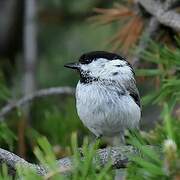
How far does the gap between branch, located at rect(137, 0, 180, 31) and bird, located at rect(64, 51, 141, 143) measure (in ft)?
0.76

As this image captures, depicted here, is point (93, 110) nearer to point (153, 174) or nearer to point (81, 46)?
point (153, 174)

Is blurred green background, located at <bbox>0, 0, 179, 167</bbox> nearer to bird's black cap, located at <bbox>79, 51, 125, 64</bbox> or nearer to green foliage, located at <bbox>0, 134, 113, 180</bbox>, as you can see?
bird's black cap, located at <bbox>79, 51, 125, 64</bbox>

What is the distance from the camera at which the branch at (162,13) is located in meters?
2.66

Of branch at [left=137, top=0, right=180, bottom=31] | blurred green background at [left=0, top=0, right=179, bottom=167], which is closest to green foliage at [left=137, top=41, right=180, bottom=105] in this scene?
branch at [left=137, top=0, right=180, bottom=31]

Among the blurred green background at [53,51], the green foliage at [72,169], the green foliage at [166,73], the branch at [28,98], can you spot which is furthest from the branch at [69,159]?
the branch at [28,98]

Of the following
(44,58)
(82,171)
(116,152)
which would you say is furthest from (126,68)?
(44,58)

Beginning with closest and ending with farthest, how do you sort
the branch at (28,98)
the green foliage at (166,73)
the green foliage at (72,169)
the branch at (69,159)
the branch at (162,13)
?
the green foliage at (72,169), the branch at (69,159), the green foliage at (166,73), the branch at (162,13), the branch at (28,98)

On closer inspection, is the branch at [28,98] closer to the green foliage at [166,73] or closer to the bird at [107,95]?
the bird at [107,95]

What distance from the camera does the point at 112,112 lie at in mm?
2730

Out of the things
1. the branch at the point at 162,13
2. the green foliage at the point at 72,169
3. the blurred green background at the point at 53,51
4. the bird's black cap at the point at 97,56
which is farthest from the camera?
the blurred green background at the point at 53,51

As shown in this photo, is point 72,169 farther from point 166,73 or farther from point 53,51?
point 53,51

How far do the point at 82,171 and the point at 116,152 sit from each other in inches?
18.0

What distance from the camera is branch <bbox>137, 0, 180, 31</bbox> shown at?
8.73 feet

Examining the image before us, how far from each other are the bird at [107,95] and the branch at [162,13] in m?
0.23
